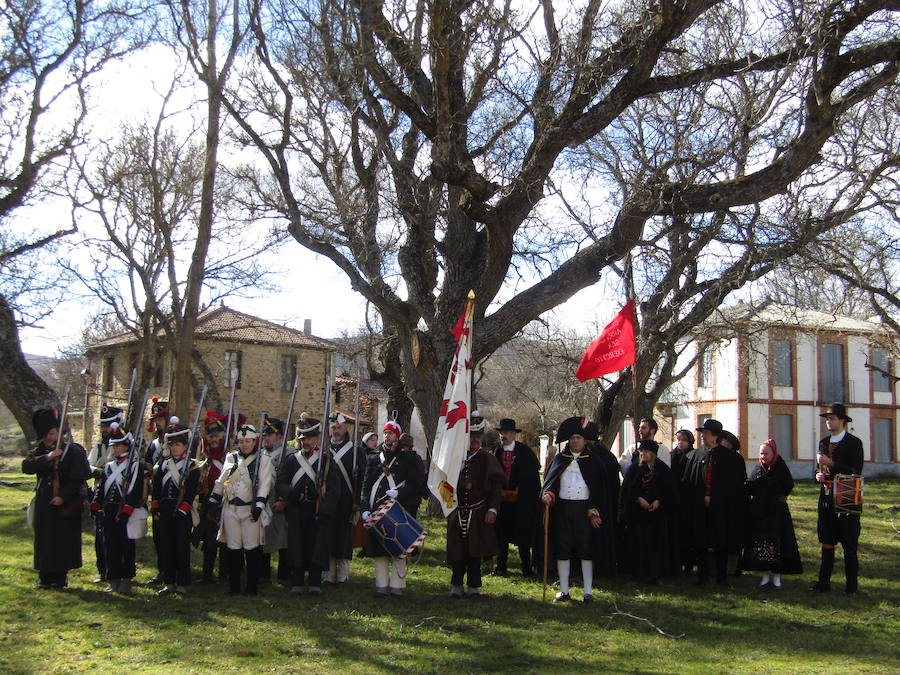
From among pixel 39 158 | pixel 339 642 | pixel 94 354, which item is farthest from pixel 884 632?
pixel 94 354

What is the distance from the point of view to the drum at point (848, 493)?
31.2 ft

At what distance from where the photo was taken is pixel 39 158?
16.8 metres

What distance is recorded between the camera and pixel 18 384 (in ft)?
47.6

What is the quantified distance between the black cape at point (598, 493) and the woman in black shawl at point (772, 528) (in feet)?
5.58

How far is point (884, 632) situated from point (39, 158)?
15891mm

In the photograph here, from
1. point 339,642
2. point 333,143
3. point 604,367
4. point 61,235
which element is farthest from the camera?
point 61,235

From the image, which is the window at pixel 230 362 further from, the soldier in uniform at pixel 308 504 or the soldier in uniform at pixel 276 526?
the soldier in uniform at pixel 308 504

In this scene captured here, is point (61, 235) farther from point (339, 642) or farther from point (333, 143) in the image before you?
point (339, 642)

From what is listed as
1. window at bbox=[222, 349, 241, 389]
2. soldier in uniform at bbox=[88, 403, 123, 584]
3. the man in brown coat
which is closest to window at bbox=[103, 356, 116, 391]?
window at bbox=[222, 349, 241, 389]

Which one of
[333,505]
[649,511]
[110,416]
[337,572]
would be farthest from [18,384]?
[649,511]

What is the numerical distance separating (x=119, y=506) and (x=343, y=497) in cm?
242

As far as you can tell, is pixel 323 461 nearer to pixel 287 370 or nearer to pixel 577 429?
pixel 577 429

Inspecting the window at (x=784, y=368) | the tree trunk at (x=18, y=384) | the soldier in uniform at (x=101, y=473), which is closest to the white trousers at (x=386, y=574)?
the soldier in uniform at (x=101, y=473)

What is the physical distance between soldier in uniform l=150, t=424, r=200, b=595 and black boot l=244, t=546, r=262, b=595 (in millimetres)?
631
